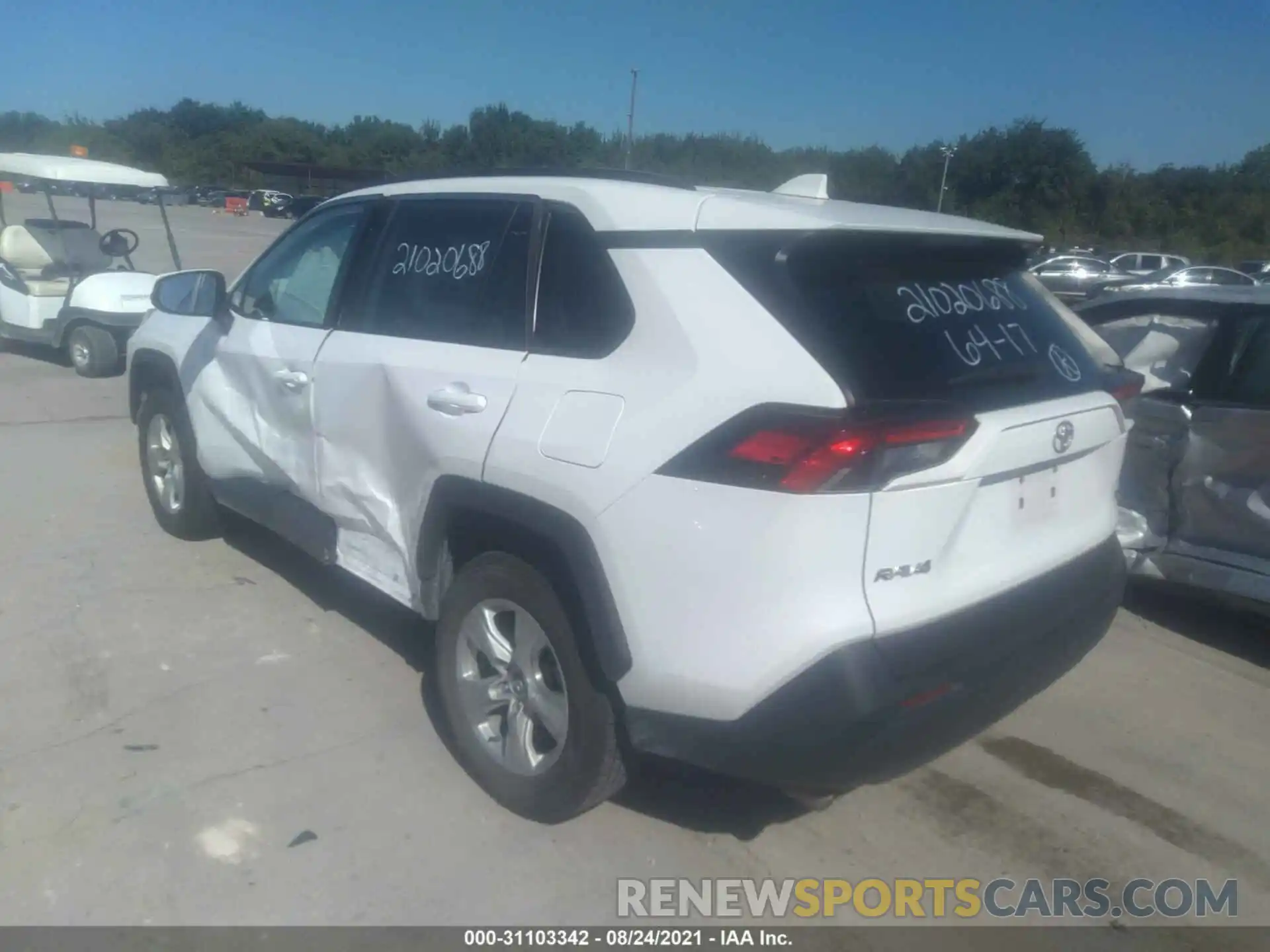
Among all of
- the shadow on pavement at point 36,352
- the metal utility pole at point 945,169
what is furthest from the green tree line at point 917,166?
the shadow on pavement at point 36,352

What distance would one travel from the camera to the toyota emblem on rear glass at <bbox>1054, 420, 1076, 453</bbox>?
290cm

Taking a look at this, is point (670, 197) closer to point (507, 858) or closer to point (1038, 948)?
point (507, 858)

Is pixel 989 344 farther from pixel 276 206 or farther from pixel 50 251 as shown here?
pixel 276 206

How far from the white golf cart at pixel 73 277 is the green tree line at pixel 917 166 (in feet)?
73.9

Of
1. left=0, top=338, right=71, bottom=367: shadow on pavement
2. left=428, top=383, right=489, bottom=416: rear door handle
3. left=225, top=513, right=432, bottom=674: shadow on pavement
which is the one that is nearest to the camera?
left=428, top=383, right=489, bottom=416: rear door handle

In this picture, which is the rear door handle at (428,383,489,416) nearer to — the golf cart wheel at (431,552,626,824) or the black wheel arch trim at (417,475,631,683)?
the black wheel arch trim at (417,475,631,683)

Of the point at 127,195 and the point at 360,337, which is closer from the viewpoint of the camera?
the point at 360,337

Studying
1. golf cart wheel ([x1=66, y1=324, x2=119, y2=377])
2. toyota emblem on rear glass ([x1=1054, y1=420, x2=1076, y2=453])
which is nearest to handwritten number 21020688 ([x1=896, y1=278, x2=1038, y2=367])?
toyota emblem on rear glass ([x1=1054, y1=420, x2=1076, y2=453])

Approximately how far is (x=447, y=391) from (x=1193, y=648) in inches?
145

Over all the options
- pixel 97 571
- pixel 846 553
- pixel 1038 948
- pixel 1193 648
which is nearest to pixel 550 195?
pixel 846 553

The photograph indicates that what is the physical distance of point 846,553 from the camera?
2455 mm

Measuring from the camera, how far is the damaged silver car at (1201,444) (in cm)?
457

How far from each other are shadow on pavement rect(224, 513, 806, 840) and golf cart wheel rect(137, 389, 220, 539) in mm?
423

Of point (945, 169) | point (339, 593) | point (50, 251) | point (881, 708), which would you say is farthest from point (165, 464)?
point (945, 169)
